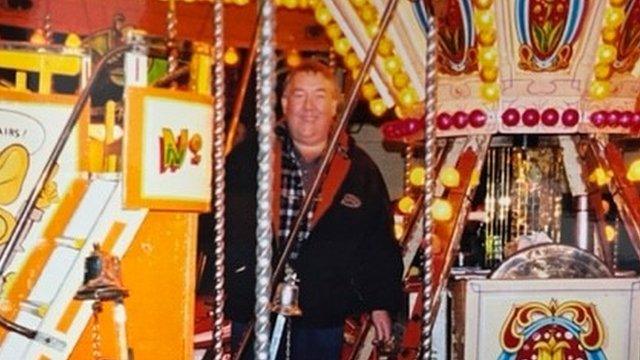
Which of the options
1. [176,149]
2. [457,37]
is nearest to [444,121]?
[457,37]

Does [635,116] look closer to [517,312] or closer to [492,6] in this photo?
[492,6]

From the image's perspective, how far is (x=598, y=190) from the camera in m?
3.91

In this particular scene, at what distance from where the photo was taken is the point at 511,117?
3557mm

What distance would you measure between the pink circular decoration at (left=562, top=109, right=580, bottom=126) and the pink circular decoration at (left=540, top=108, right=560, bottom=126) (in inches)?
1.1

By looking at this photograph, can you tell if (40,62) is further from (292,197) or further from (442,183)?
(442,183)

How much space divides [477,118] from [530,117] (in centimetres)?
21

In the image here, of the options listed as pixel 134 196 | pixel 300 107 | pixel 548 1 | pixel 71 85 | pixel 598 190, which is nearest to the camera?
pixel 134 196

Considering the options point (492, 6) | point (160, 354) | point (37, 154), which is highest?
point (492, 6)

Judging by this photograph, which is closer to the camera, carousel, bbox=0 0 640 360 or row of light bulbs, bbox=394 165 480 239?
carousel, bbox=0 0 640 360

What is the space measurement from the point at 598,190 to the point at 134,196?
2.40 meters

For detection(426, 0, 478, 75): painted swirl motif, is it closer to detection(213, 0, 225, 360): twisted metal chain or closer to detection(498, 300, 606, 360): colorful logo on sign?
detection(498, 300, 606, 360): colorful logo on sign

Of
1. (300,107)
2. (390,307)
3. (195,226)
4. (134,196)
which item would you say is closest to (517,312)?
(390,307)

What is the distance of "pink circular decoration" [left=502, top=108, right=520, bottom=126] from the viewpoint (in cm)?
355

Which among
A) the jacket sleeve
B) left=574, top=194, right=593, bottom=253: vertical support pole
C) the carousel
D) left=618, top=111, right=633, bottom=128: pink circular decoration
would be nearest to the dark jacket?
the jacket sleeve
